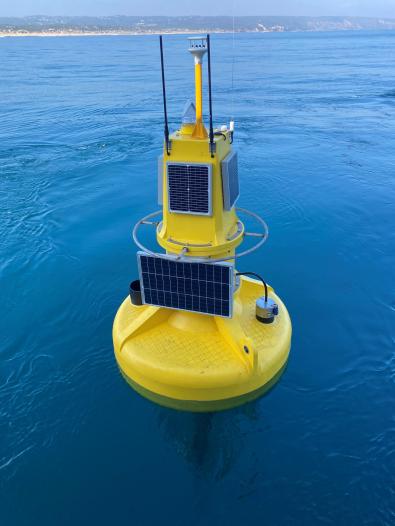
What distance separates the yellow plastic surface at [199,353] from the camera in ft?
28.7

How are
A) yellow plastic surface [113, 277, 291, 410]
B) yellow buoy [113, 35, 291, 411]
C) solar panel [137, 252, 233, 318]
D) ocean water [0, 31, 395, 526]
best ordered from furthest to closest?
yellow plastic surface [113, 277, 291, 410]
solar panel [137, 252, 233, 318]
yellow buoy [113, 35, 291, 411]
ocean water [0, 31, 395, 526]

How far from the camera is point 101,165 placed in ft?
86.1

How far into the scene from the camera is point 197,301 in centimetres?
902

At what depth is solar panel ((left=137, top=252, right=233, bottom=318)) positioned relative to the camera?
857 centimetres

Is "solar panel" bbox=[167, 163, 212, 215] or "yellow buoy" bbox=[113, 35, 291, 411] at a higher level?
"solar panel" bbox=[167, 163, 212, 215]

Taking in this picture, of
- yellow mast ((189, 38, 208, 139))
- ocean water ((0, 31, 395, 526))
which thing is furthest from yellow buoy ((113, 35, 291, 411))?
ocean water ((0, 31, 395, 526))

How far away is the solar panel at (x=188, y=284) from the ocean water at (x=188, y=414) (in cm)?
276

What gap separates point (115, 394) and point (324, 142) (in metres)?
26.4

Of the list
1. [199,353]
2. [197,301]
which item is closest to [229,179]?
[197,301]

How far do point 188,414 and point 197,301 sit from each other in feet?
9.49

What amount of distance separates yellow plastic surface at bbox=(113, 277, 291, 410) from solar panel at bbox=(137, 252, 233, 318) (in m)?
0.67

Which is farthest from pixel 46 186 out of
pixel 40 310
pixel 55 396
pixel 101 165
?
pixel 55 396

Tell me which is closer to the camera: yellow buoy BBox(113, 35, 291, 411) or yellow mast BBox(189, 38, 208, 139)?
yellow mast BBox(189, 38, 208, 139)

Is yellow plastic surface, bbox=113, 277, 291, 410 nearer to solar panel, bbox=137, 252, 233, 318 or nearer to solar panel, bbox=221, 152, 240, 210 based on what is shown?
solar panel, bbox=137, 252, 233, 318
